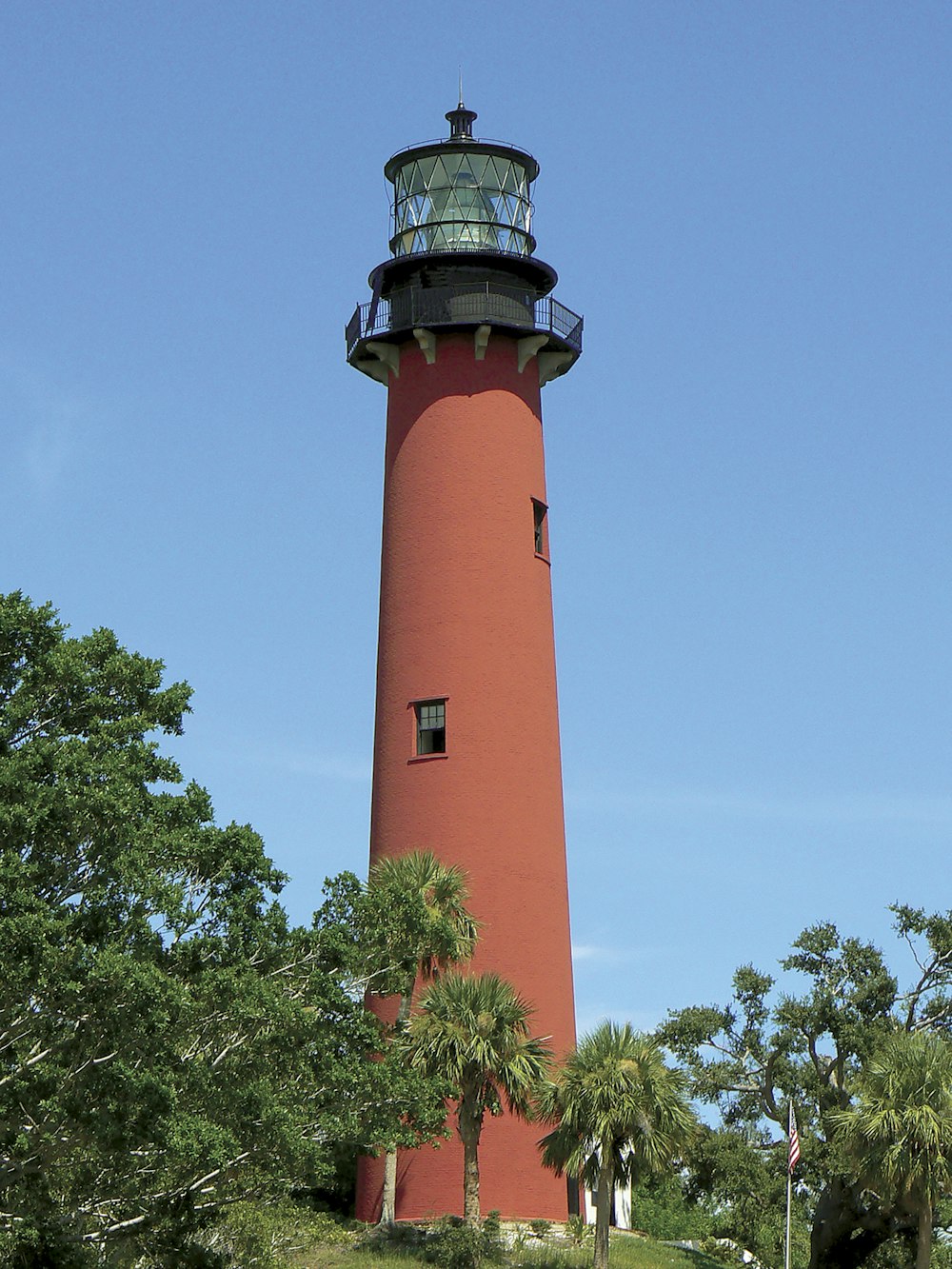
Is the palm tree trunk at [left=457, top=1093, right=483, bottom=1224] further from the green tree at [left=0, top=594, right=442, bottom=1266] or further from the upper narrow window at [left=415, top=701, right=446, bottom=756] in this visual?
the upper narrow window at [left=415, top=701, right=446, bottom=756]

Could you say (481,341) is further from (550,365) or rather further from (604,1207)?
(604,1207)

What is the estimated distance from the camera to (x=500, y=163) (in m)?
44.6

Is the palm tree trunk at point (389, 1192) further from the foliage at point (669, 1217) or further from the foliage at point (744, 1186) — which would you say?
the foliage at point (669, 1217)

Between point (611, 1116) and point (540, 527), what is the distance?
14854 mm

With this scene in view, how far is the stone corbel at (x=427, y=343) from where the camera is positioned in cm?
4356

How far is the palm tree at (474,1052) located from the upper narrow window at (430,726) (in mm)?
6171

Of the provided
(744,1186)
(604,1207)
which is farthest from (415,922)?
(744,1186)

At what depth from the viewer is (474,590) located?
139ft

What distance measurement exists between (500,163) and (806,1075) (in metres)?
22.7

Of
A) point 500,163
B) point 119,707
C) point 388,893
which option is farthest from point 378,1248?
point 500,163

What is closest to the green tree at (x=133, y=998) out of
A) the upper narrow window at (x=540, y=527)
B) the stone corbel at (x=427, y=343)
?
the upper narrow window at (x=540, y=527)

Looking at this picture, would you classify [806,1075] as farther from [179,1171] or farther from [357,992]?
[179,1171]

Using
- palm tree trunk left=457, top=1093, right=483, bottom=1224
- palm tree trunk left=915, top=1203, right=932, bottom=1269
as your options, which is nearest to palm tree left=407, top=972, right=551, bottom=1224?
palm tree trunk left=457, top=1093, right=483, bottom=1224

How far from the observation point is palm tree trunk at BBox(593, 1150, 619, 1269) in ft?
114
